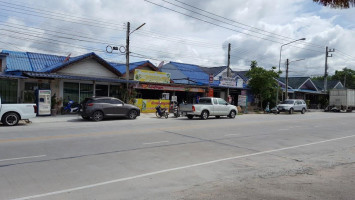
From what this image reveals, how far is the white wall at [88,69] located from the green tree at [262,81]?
18.2m

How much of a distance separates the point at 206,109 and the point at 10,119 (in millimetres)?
12786

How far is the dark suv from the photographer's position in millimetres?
19391

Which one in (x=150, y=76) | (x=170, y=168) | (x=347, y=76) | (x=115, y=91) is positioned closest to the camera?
(x=170, y=168)

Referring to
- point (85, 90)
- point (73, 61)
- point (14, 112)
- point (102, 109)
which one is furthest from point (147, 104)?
point (14, 112)

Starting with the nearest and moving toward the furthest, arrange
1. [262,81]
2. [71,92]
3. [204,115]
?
1. [204,115]
2. [71,92]
3. [262,81]

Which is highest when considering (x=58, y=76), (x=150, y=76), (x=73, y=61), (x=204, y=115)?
(x=73, y=61)

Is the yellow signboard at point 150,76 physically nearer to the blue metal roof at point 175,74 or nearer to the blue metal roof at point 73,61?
the blue metal roof at point 73,61

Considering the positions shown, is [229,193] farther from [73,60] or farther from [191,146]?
[73,60]

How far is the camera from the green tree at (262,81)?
36.8 m

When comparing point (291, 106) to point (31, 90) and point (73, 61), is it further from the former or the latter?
point (31, 90)

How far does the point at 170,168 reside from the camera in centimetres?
723

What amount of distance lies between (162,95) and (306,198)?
2478 centimetres

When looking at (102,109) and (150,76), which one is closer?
(102,109)

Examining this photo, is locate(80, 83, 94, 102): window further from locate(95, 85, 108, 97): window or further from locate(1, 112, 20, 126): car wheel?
locate(1, 112, 20, 126): car wheel
